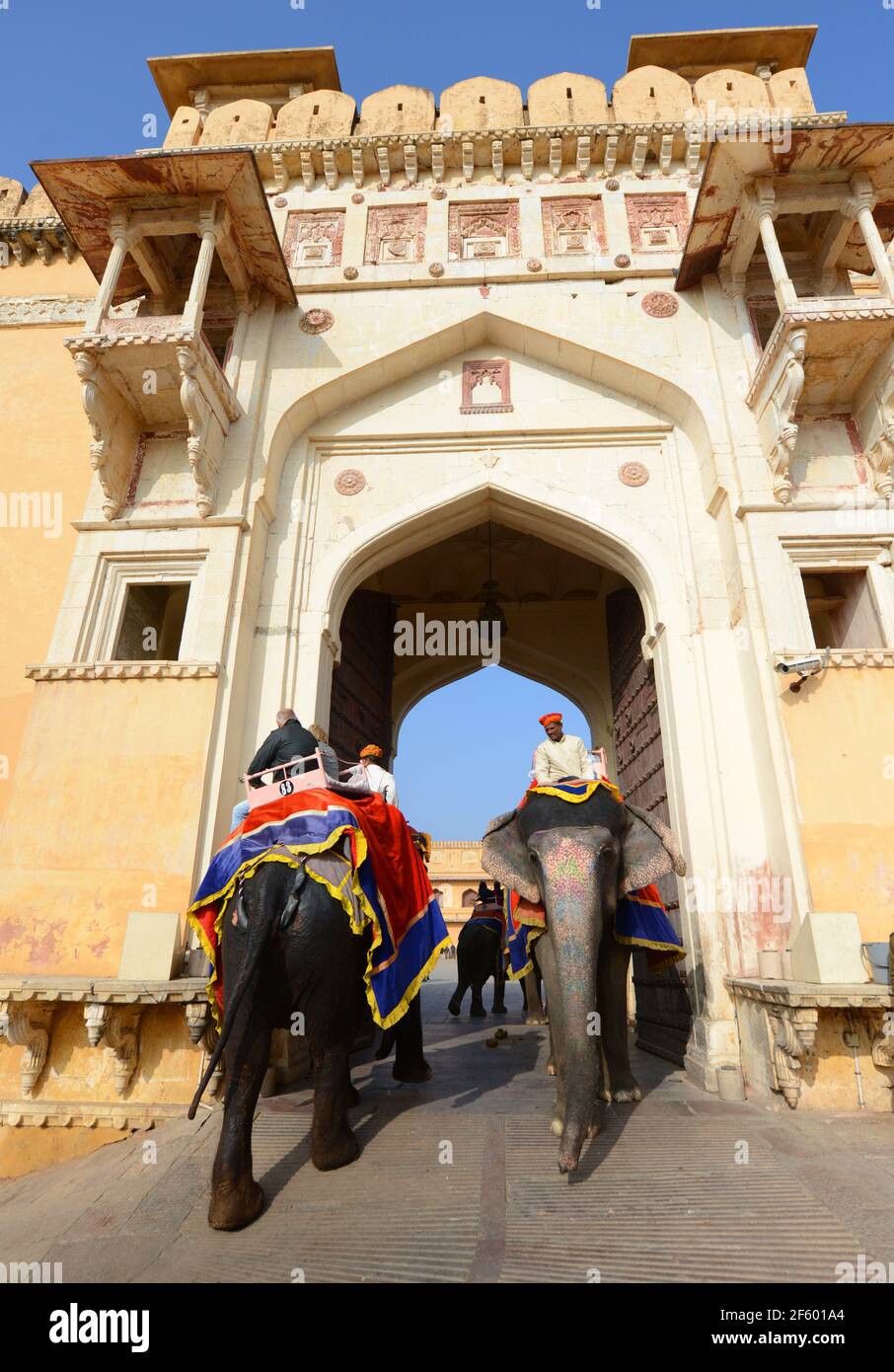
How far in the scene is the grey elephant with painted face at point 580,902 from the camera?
3498mm

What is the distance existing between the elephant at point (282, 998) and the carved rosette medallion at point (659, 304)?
7500 mm

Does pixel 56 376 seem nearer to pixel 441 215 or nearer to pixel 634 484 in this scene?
pixel 441 215

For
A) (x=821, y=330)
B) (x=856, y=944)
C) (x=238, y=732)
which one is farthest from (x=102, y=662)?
(x=821, y=330)

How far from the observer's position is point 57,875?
593cm

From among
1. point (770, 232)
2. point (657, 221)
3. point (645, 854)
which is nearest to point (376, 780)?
point (645, 854)

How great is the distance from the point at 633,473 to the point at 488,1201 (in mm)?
6991

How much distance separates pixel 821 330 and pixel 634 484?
219cm

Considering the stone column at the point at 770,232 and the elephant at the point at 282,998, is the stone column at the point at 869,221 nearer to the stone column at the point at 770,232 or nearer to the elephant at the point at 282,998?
the stone column at the point at 770,232

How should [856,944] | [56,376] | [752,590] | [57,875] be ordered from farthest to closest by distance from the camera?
1. [56,376]
2. [752,590]
3. [57,875]
4. [856,944]

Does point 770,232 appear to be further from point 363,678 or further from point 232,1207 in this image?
point 232,1207

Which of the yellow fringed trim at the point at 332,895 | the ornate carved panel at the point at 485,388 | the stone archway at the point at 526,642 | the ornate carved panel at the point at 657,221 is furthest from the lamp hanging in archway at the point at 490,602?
the yellow fringed trim at the point at 332,895

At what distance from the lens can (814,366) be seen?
7.07 m

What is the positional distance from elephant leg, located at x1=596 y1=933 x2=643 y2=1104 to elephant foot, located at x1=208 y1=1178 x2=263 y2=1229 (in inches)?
90.8
